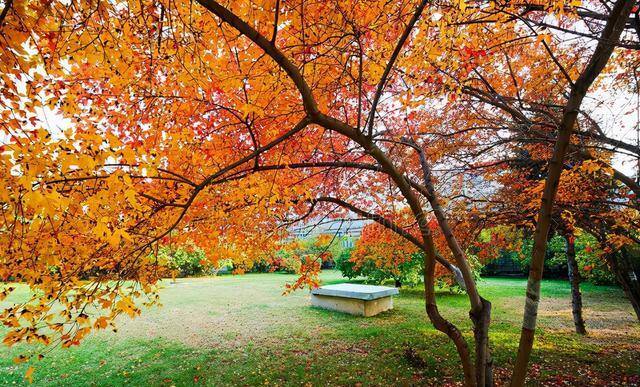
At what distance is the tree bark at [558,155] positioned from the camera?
2.63m

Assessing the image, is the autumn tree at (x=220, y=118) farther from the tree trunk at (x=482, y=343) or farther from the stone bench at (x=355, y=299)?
the stone bench at (x=355, y=299)

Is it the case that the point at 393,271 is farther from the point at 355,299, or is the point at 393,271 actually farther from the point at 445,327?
the point at 445,327

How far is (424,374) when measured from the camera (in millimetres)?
5414

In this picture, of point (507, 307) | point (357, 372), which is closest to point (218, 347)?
point (357, 372)

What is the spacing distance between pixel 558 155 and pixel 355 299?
765 cm

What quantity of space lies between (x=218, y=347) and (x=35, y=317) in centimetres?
535

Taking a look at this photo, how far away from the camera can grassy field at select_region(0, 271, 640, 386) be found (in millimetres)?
5379

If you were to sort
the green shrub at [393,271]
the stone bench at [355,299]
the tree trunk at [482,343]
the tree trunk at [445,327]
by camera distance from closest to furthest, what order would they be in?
the tree trunk at [445,327] → the tree trunk at [482,343] → the stone bench at [355,299] → the green shrub at [393,271]

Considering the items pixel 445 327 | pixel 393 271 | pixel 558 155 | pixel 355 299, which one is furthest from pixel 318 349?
pixel 393 271

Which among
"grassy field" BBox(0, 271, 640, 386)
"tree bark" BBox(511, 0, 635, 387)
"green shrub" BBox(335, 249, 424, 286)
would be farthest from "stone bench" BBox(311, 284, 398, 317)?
"tree bark" BBox(511, 0, 635, 387)

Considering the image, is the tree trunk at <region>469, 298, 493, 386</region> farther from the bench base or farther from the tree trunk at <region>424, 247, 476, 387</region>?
the bench base

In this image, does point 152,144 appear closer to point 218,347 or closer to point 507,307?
point 218,347

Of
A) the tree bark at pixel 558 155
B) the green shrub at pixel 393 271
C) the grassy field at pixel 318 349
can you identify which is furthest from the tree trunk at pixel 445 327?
the green shrub at pixel 393 271

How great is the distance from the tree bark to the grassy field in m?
2.93
